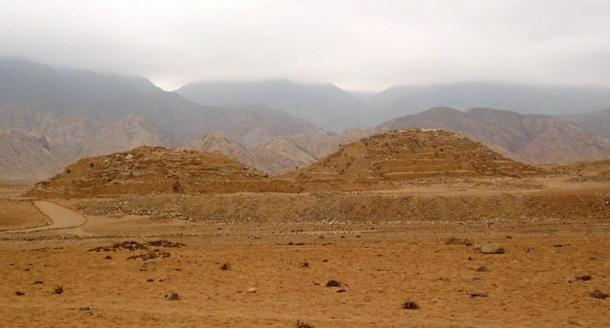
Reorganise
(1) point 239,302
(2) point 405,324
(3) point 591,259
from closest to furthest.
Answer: (2) point 405,324
(1) point 239,302
(3) point 591,259

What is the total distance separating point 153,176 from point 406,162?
101ft

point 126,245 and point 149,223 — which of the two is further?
point 149,223

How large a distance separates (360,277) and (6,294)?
10481 mm

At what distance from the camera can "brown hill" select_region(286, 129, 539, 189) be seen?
7088cm

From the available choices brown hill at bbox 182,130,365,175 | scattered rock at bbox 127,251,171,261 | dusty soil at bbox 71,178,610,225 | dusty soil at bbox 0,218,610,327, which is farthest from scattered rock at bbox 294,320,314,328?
brown hill at bbox 182,130,365,175

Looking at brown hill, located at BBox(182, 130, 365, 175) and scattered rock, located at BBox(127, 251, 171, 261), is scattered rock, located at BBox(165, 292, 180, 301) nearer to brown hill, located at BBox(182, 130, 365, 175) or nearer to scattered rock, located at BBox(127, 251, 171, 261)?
scattered rock, located at BBox(127, 251, 171, 261)

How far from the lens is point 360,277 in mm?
18797

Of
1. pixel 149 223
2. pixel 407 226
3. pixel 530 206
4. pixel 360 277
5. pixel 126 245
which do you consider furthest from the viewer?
pixel 149 223

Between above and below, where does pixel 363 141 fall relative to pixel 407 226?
above

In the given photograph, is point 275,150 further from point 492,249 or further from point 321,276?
point 321,276

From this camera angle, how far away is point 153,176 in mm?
64812

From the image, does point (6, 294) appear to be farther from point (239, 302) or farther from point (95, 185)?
point (95, 185)

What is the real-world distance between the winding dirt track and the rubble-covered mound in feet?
20.5

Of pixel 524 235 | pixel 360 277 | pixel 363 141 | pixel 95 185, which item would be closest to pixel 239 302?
pixel 360 277
